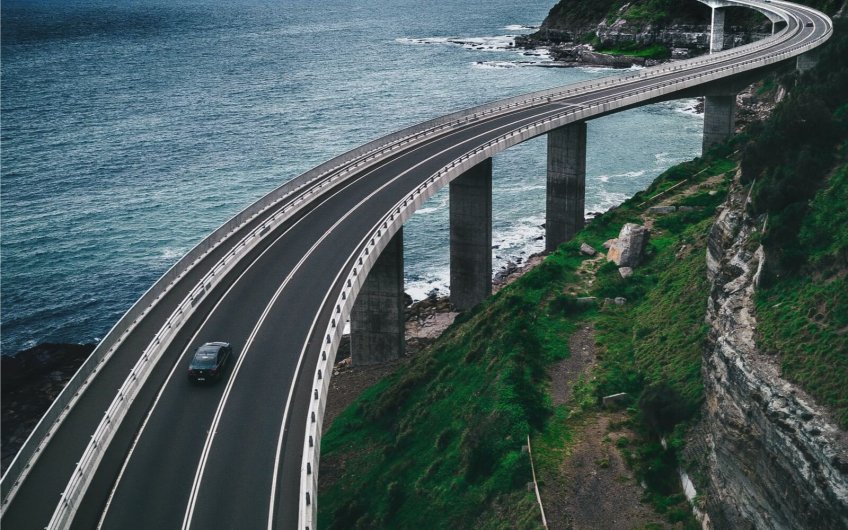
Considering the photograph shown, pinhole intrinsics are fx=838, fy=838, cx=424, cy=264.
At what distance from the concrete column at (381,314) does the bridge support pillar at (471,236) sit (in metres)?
11.8

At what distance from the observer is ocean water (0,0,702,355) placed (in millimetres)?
78250

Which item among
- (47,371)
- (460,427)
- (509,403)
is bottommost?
(47,371)

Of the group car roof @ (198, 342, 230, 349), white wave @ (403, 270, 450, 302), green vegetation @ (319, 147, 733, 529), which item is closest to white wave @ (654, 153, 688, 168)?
white wave @ (403, 270, 450, 302)

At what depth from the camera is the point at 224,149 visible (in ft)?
370

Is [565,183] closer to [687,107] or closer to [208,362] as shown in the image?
[208,362]

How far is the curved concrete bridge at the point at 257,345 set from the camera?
97.5ft

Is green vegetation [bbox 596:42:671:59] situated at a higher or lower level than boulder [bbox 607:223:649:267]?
higher

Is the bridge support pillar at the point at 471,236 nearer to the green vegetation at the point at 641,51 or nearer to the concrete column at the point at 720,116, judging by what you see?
the concrete column at the point at 720,116

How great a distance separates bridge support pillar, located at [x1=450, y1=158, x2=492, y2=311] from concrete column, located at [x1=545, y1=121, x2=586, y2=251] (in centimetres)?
1361

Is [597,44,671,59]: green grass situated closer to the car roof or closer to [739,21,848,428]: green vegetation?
[739,21,848,428]: green vegetation

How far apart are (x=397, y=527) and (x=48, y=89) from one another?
14249 centimetres

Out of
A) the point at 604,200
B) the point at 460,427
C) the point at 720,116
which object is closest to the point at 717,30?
the point at 720,116

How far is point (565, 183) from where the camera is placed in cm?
8112

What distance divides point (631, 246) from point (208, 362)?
3232 cm
